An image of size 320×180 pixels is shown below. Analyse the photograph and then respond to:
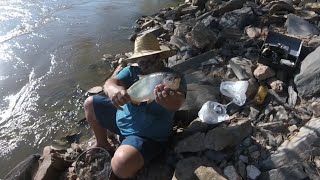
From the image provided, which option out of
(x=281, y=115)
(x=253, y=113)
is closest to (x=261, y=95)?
(x=253, y=113)

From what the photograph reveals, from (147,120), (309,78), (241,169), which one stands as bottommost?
(241,169)

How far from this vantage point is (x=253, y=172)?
3.68 m

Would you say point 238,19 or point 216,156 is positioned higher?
point 238,19

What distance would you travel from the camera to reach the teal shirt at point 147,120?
152 inches

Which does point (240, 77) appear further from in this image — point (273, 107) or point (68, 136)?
point (68, 136)

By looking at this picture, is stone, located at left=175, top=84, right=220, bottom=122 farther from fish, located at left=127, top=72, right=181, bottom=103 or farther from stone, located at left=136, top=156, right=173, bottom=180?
fish, located at left=127, top=72, right=181, bottom=103

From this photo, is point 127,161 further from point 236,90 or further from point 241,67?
point 241,67

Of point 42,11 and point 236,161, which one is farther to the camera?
point 42,11

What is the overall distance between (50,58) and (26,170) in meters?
4.19

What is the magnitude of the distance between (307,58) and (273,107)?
37.3 inches

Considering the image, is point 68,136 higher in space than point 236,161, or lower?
lower

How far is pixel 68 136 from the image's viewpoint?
5586 millimetres

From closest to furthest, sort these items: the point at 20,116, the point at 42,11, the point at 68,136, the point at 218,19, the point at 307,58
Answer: the point at 307,58 < the point at 68,136 < the point at 20,116 < the point at 218,19 < the point at 42,11

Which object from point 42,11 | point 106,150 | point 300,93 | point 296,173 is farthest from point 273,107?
point 42,11
